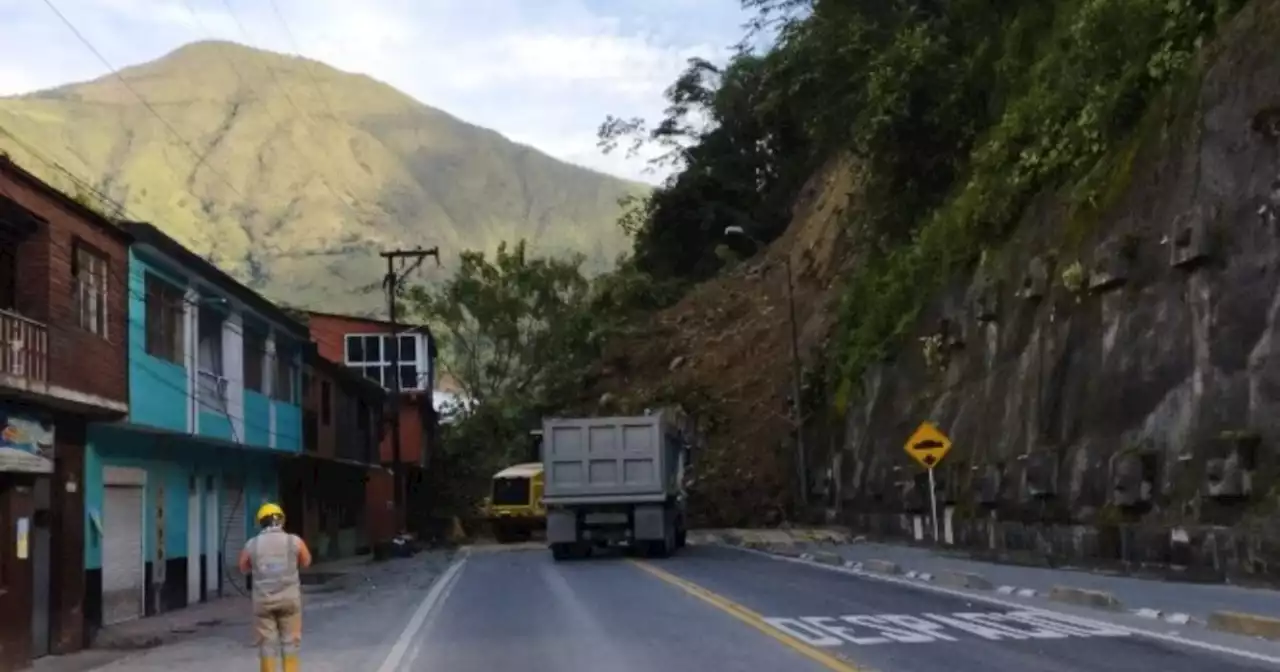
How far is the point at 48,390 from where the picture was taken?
1775 cm

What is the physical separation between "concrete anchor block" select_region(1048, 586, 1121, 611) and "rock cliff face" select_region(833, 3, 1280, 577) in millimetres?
2547

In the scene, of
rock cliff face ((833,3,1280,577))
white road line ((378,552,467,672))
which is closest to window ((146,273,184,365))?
white road line ((378,552,467,672))

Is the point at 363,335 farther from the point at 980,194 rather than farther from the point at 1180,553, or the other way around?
the point at 1180,553

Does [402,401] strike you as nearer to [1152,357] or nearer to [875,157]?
[875,157]

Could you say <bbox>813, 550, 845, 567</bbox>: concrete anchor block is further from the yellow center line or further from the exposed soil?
the exposed soil

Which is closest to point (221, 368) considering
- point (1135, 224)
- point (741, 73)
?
point (1135, 224)

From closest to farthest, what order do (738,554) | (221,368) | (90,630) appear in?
(90,630) → (221,368) → (738,554)

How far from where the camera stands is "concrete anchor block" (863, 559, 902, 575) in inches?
1037

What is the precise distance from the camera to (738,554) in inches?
1414

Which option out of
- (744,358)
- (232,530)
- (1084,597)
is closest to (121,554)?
(232,530)

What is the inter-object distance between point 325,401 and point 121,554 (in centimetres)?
1966

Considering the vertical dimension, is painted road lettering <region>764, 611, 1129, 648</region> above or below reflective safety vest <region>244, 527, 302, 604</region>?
below

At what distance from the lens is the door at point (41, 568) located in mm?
18453

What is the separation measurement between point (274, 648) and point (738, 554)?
24.0 m
